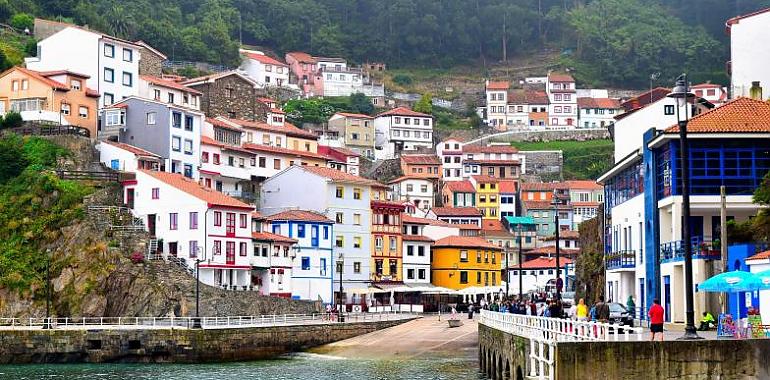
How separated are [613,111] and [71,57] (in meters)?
108

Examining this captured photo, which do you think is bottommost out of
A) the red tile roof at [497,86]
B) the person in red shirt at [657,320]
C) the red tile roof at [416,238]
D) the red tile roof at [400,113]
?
the person in red shirt at [657,320]

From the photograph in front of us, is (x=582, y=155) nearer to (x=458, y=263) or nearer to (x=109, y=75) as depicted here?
(x=458, y=263)

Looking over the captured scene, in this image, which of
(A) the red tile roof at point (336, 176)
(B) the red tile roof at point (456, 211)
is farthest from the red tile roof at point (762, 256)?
(B) the red tile roof at point (456, 211)

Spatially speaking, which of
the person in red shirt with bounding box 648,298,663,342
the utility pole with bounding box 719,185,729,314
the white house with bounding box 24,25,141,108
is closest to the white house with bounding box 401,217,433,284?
the white house with bounding box 24,25,141,108

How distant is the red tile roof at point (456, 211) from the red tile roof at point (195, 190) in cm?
5327

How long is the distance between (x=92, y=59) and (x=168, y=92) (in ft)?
31.2

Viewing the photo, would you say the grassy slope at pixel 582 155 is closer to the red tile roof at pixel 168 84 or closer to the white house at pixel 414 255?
the white house at pixel 414 255

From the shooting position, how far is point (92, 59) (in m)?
104

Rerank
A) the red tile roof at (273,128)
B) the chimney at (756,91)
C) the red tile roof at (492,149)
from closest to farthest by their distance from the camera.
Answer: the chimney at (756,91), the red tile roof at (273,128), the red tile roof at (492,149)

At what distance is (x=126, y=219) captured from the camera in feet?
281

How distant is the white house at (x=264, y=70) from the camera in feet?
600

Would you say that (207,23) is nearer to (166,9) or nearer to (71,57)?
(166,9)

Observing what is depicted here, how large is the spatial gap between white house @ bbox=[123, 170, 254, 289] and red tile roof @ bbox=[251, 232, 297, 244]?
1539mm

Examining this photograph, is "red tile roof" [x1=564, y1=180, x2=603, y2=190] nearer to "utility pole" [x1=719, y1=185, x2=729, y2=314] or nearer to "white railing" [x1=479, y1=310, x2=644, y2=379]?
"utility pole" [x1=719, y1=185, x2=729, y2=314]
